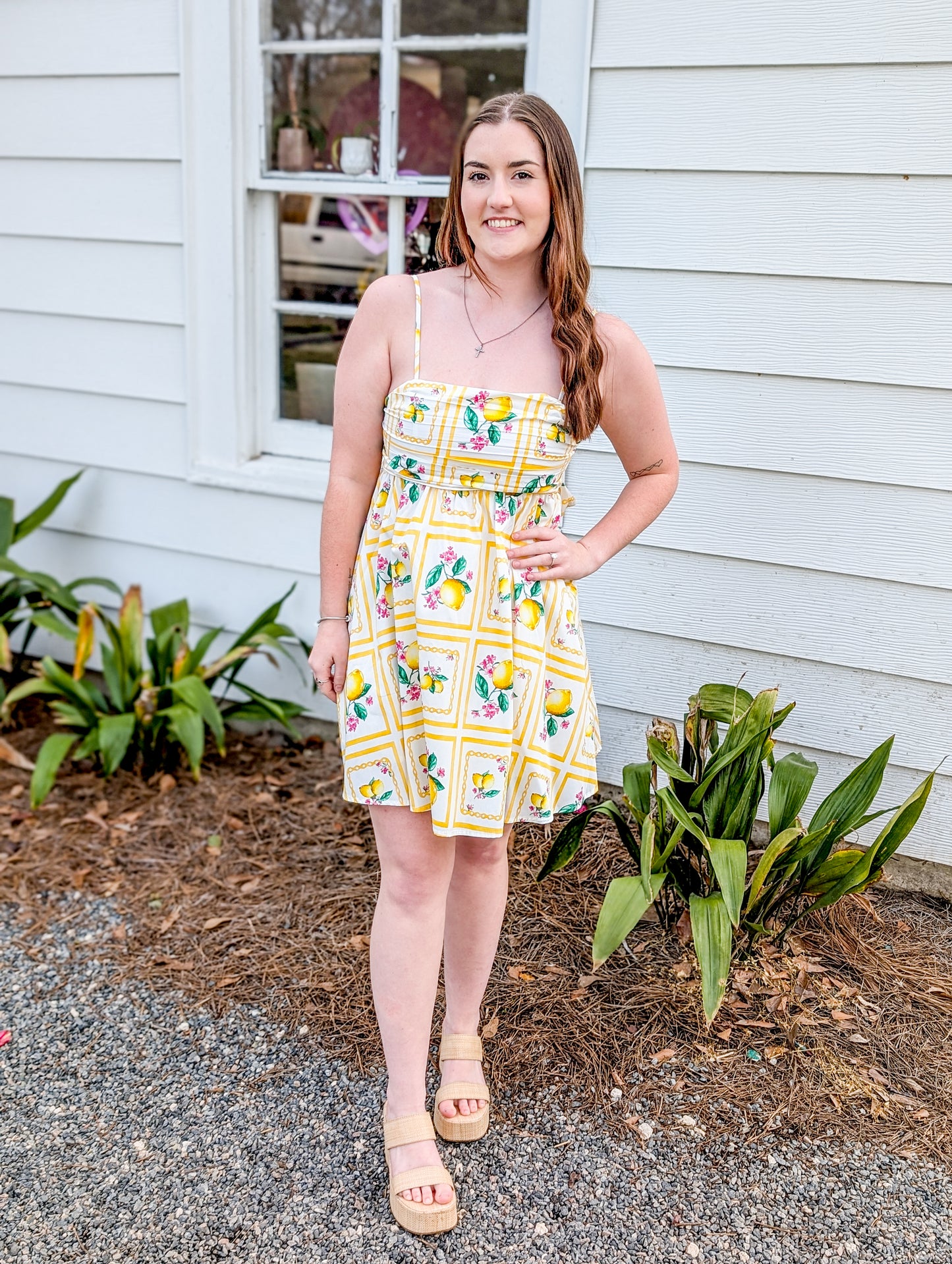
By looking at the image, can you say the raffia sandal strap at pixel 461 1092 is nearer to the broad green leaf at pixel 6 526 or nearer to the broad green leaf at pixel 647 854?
the broad green leaf at pixel 647 854

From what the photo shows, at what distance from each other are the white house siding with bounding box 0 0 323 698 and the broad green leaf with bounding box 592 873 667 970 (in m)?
1.61

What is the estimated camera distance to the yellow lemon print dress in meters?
1.76

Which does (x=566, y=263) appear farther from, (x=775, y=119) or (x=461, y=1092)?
(x=461, y=1092)

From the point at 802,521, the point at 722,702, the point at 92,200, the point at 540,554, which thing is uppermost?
the point at 92,200

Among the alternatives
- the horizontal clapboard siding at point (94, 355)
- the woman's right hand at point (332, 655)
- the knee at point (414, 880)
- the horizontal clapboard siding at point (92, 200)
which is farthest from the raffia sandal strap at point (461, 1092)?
the horizontal clapboard siding at point (92, 200)

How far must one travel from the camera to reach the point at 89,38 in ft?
10.7

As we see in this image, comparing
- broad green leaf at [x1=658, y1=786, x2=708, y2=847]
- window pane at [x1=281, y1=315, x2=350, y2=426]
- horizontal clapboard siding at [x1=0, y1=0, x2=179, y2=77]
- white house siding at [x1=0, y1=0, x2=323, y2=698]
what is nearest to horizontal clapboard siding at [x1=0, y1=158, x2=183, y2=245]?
white house siding at [x1=0, y1=0, x2=323, y2=698]

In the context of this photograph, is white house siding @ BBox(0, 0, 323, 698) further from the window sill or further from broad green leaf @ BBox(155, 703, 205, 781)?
broad green leaf @ BBox(155, 703, 205, 781)

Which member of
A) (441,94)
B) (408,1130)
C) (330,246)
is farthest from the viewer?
(441,94)

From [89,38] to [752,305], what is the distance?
2.17m

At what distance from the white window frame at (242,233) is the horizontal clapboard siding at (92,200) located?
99mm

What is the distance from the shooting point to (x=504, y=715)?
5.92 feet

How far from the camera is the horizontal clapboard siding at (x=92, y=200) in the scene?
3.28 metres

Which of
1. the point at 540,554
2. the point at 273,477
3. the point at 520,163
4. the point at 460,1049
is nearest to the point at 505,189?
the point at 520,163
